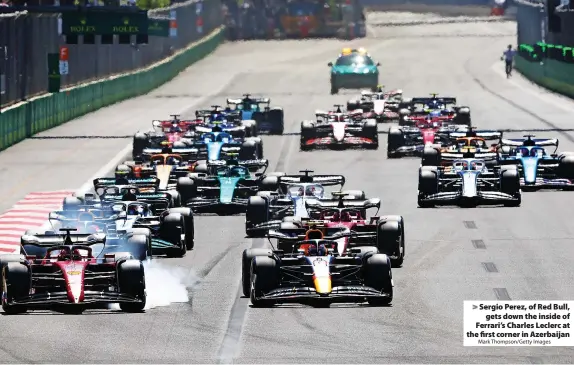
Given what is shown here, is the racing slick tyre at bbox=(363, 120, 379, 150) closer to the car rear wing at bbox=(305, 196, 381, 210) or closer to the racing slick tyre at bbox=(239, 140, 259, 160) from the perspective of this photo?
the racing slick tyre at bbox=(239, 140, 259, 160)

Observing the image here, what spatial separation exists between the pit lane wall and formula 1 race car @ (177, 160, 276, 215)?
36531 mm

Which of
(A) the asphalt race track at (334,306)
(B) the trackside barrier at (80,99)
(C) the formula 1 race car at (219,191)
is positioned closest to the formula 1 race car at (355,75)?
(B) the trackside barrier at (80,99)

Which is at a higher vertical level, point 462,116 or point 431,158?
point 431,158

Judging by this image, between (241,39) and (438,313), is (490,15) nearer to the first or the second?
(241,39)

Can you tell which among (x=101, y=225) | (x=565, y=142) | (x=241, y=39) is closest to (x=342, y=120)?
(x=565, y=142)

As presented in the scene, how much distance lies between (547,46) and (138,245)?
55.2 metres

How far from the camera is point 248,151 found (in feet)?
133

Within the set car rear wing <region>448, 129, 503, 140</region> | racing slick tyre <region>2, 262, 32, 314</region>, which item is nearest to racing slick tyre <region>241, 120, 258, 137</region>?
car rear wing <region>448, 129, 503, 140</region>

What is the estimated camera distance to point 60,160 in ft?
148

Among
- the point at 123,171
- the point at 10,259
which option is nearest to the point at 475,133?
the point at 123,171

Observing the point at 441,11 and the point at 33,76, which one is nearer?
the point at 33,76

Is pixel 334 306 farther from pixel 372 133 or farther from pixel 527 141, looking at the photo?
pixel 372 133

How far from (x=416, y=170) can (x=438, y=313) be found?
19896 mm

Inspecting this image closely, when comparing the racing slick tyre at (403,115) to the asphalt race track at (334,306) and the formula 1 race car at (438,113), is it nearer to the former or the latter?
the formula 1 race car at (438,113)
